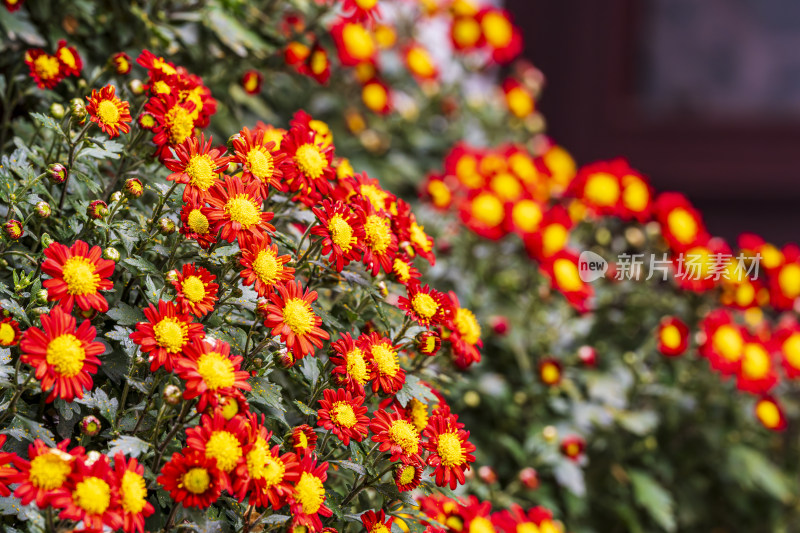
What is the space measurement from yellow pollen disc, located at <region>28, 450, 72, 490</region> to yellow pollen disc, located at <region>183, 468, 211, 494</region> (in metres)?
0.10

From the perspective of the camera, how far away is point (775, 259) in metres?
1.74

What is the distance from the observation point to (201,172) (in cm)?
80

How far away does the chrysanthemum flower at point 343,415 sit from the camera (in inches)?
30.9

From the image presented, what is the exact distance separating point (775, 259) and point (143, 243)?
4.90 feet

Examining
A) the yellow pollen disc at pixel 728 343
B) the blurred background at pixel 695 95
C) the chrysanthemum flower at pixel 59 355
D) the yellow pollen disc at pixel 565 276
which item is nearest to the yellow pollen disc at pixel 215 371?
the chrysanthemum flower at pixel 59 355

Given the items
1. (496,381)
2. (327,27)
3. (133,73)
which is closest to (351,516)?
(496,381)

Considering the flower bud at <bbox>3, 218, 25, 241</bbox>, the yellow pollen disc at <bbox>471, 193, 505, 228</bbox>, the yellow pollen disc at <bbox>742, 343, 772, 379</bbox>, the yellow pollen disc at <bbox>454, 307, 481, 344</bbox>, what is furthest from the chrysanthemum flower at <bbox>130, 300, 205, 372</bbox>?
the yellow pollen disc at <bbox>742, 343, 772, 379</bbox>

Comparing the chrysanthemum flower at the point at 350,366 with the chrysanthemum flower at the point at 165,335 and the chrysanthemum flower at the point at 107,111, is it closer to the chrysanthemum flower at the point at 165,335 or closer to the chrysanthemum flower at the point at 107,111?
the chrysanthemum flower at the point at 165,335

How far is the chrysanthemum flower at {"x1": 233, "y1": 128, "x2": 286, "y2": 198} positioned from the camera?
85cm

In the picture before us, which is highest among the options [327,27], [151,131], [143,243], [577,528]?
[327,27]

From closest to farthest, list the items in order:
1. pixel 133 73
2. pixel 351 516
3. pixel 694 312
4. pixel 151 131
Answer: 1. pixel 351 516
2. pixel 151 131
3. pixel 133 73
4. pixel 694 312

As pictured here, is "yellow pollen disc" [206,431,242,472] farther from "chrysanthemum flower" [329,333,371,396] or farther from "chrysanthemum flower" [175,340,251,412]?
"chrysanthemum flower" [329,333,371,396]

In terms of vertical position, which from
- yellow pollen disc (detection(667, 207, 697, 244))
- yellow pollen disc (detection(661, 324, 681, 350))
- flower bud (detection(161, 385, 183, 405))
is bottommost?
flower bud (detection(161, 385, 183, 405))

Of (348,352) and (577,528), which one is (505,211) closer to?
(577,528)
